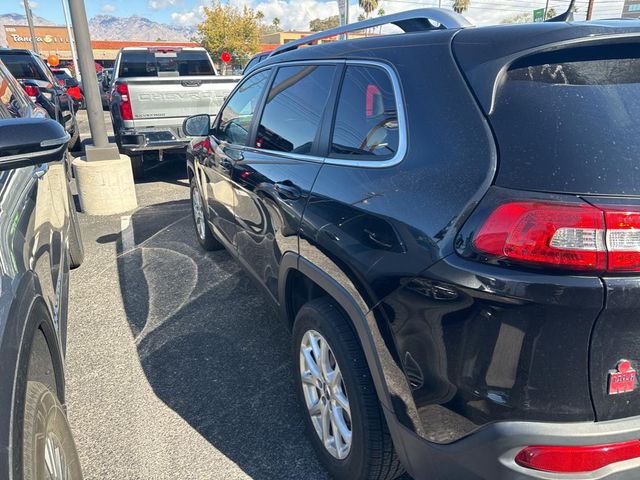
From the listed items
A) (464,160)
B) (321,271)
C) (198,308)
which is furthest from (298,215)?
(198,308)

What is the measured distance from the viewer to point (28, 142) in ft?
5.65

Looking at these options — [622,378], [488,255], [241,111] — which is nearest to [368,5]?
[241,111]

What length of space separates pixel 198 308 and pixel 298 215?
1.91m

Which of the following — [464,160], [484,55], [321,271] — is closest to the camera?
[464,160]

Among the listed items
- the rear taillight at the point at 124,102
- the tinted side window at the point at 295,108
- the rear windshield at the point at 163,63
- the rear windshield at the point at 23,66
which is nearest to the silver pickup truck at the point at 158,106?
the rear taillight at the point at 124,102

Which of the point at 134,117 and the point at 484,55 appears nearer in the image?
the point at 484,55

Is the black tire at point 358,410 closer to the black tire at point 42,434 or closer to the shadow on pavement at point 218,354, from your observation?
the shadow on pavement at point 218,354

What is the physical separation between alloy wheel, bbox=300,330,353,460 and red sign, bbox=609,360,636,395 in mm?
977

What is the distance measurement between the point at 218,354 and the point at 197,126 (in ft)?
6.59

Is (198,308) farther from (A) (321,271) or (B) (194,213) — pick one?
(A) (321,271)

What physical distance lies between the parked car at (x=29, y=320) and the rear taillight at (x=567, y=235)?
135 centimetres

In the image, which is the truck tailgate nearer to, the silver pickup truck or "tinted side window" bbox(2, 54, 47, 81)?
the silver pickup truck

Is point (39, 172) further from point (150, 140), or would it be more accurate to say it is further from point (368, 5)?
point (368, 5)

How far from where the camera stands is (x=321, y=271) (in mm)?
2164
